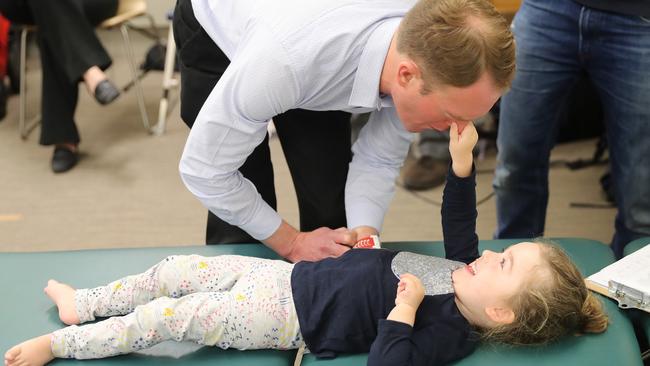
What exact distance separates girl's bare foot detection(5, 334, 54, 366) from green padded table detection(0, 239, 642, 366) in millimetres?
44

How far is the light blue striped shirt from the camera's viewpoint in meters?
1.26

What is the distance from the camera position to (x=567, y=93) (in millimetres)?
1795

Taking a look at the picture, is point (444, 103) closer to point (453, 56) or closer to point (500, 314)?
point (453, 56)

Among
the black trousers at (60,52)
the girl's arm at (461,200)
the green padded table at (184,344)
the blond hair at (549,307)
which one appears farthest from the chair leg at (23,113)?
the blond hair at (549,307)

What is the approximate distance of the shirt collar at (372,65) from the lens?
4.23 ft

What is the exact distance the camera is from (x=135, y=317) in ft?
4.41

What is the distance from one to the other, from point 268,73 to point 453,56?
12.4 inches

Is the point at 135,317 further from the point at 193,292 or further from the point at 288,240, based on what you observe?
the point at 288,240

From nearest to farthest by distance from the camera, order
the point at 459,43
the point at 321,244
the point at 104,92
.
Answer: the point at 459,43, the point at 321,244, the point at 104,92

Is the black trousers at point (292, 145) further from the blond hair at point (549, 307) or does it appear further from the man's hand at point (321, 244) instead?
the blond hair at point (549, 307)

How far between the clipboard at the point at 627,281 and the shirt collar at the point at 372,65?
22.9 inches

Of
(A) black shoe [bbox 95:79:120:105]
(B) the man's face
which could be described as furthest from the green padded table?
(A) black shoe [bbox 95:79:120:105]

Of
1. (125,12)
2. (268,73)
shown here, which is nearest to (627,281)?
(268,73)

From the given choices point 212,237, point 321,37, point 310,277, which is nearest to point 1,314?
point 212,237
